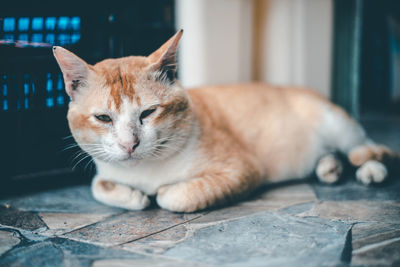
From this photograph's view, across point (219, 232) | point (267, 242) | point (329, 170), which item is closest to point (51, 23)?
point (219, 232)

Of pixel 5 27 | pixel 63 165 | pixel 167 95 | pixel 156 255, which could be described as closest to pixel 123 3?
pixel 5 27

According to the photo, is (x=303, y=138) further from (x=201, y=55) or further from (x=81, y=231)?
(x=81, y=231)

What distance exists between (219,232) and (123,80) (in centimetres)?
81

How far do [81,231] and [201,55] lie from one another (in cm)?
175

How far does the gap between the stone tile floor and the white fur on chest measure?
14cm

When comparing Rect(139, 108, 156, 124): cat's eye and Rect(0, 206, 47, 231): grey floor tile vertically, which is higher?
Rect(139, 108, 156, 124): cat's eye

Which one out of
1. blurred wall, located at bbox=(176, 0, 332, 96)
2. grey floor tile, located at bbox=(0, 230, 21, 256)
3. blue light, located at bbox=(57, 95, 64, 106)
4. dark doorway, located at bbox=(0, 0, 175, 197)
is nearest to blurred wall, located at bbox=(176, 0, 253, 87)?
blurred wall, located at bbox=(176, 0, 332, 96)

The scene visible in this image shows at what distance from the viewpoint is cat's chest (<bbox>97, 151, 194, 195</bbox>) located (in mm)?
2295

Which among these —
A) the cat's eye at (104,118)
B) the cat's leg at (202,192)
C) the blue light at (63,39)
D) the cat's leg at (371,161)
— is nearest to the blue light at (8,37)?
the blue light at (63,39)

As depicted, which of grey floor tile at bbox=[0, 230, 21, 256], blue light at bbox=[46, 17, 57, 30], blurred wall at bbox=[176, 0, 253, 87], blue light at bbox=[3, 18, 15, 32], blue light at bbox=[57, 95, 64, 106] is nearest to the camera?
grey floor tile at bbox=[0, 230, 21, 256]

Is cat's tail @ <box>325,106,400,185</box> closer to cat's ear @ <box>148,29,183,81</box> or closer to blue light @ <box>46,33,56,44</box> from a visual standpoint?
cat's ear @ <box>148,29,183,81</box>

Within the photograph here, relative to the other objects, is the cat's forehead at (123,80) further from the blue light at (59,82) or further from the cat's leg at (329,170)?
the cat's leg at (329,170)

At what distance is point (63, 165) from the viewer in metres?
2.80

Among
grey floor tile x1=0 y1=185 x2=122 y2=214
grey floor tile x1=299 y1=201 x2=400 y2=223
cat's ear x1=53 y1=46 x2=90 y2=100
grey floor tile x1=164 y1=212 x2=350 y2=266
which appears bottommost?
grey floor tile x1=0 y1=185 x2=122 y2=214
